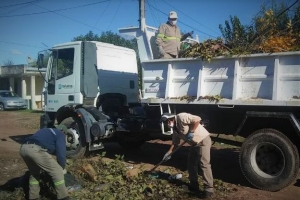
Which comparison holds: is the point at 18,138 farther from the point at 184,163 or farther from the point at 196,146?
the point at 196,146

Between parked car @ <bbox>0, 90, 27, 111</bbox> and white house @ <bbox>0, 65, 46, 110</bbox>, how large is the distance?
6.68 ft

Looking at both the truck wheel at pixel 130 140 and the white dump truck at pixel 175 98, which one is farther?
the truck wheel at pixel 130 140

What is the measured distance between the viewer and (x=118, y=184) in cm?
518

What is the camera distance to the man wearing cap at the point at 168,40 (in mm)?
6441

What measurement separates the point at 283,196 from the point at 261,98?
5.09 feet

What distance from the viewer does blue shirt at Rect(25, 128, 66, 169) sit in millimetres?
4316

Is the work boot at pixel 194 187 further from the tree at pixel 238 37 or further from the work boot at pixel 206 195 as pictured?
the tree at pixel 238 37

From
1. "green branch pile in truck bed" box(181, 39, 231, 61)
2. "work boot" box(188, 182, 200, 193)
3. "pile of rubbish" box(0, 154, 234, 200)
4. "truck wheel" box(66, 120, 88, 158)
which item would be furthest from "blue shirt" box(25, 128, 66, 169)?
"green branch pile in truck bed" box(181, 39, 231, 61)

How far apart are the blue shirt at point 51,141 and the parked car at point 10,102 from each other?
2194 cm

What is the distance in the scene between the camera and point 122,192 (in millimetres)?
4820

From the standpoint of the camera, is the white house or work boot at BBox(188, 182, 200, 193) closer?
work boot at BBox(188, 182, 200, 193)

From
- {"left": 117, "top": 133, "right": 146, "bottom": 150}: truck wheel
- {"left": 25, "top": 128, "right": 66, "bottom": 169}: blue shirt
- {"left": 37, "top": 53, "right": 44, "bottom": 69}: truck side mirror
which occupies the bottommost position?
{"left": 117, "top": 133, "right": 146, "bottom": 150}: truck wheel

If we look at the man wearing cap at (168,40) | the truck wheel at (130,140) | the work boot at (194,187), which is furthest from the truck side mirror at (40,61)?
the work boot at (194,187)

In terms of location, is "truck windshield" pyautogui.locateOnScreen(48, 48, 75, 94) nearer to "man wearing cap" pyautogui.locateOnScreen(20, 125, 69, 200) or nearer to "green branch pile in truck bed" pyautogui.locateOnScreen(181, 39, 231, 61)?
"green branch pile in truck bed" pyautogui.locateOnScreen(181, 39, 231, 61)
